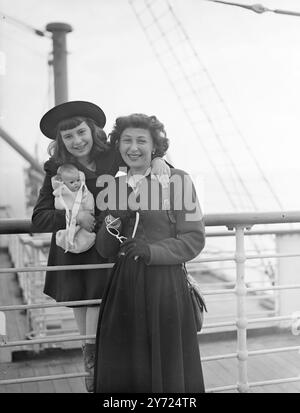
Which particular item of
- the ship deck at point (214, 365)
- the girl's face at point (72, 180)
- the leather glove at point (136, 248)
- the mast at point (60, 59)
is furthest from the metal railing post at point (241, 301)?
the mast at point (60, 59)

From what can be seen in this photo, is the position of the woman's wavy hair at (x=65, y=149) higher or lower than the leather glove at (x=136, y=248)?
higher

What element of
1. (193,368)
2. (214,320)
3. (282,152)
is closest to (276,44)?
(282,152)

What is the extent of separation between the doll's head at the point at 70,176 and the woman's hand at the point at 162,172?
0.75ft

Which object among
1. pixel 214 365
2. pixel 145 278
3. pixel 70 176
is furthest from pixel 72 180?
pixel 214 365

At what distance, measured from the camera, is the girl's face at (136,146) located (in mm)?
1494

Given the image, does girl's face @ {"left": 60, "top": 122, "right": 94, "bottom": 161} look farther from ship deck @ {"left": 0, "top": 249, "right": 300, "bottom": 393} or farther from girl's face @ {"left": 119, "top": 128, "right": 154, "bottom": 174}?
ship deck @ {"left": 0, "top": 249, "right": 300, "bottom": 393}

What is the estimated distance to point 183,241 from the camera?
1.47m

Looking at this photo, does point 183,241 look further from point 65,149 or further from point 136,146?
point 65,149

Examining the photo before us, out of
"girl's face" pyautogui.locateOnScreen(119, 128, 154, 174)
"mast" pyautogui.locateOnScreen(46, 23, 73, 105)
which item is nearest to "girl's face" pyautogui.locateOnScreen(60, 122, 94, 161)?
"girl's face" pyautogui.locateOnScreen(119, 128, 154, 174)

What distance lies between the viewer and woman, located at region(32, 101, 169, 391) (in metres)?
1.57

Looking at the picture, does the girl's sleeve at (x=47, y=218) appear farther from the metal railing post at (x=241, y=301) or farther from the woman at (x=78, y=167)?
the metal railing post at (x=241, y=301)

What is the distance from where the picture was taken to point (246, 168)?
5.71 meters
